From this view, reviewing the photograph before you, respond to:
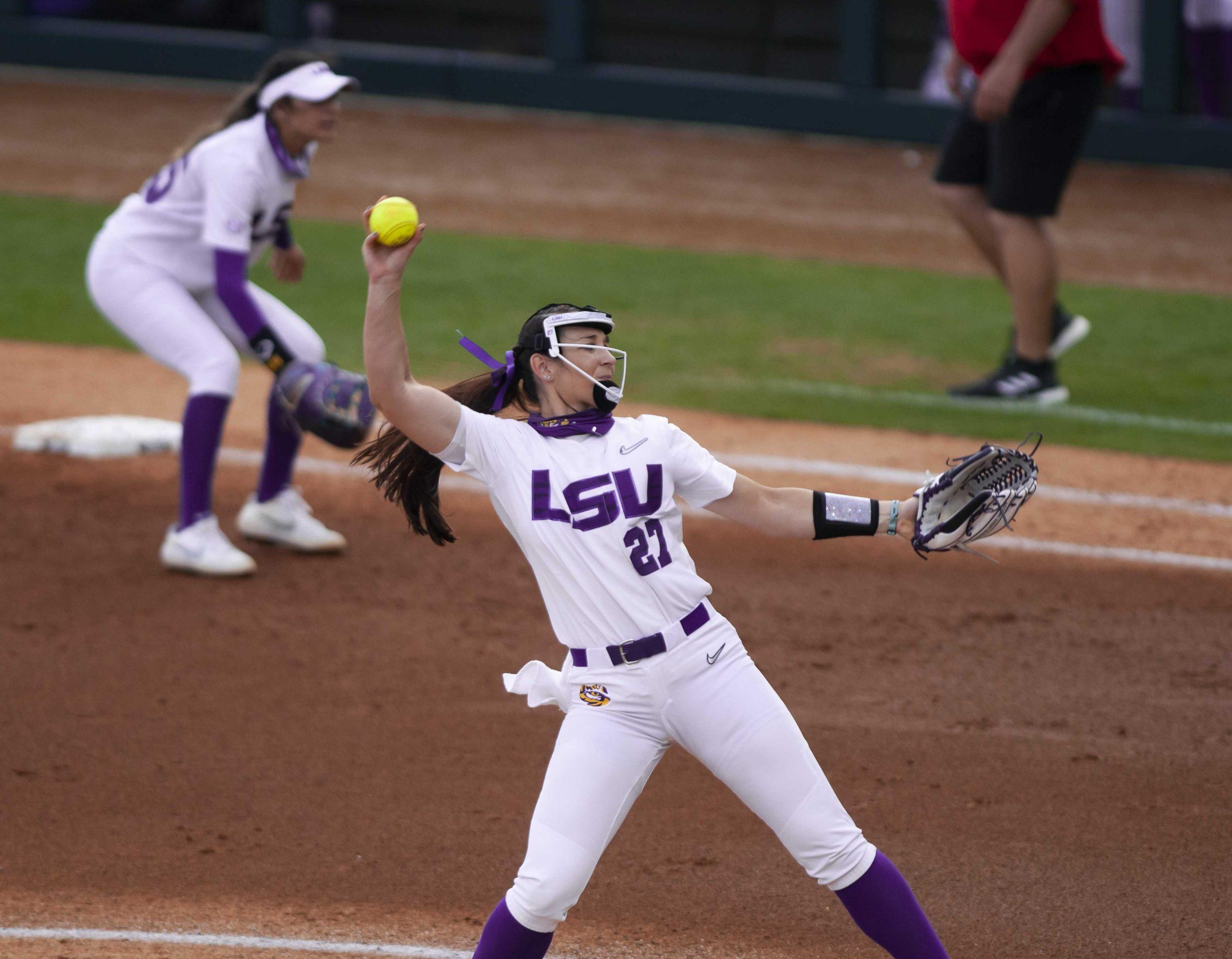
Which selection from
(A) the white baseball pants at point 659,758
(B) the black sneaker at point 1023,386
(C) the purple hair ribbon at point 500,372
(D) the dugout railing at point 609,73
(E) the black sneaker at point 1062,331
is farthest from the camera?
(D) the dugout railing at point 609,73

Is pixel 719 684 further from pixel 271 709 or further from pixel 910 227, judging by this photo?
pixel 910 227

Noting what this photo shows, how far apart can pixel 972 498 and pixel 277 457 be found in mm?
3366

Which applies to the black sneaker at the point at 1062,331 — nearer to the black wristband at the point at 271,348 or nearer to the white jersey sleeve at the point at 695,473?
the black wristband at the point at 271,348

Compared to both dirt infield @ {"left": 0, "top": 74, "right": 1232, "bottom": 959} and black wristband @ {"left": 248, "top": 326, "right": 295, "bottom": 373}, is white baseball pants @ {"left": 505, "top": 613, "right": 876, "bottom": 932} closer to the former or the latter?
dirt infield @ {"left": 0, "top": 74, "right": 1232, "bottom": 959}

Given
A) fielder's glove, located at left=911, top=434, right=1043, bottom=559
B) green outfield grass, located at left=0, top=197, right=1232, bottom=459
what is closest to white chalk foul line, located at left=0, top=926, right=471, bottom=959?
fielder's glove, located at left=911, top=434, right=1043, bottom=559

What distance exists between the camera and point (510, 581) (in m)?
5.70

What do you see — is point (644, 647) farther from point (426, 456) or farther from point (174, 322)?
point (174, 322)

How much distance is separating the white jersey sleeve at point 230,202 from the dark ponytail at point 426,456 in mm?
2325

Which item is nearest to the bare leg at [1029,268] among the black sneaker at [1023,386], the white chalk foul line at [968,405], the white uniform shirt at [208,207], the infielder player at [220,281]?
the black sneaker at [1023,386]

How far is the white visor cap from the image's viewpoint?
5473 millimetres

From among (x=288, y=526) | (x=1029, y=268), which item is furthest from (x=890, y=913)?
(x=1029, y=268)

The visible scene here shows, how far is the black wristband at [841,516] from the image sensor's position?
3223mm

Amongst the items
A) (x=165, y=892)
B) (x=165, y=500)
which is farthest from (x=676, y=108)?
(x=165, y=892)

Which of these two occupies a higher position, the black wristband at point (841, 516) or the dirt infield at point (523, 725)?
the black wristband at point (841, 516)
